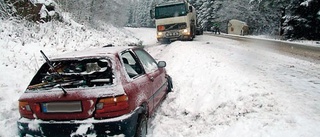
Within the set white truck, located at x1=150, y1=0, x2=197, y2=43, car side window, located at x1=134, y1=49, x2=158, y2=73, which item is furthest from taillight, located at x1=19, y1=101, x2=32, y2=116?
white truck, located at x1=150, y1=0, x2=197, y2=43

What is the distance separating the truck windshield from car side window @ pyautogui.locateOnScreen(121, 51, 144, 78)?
1418 cm

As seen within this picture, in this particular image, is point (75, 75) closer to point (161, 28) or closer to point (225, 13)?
point (161, 28)

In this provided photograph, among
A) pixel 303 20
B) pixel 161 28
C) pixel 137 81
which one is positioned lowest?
pixel 137 81

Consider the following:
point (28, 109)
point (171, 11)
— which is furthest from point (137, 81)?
point (171, 11)

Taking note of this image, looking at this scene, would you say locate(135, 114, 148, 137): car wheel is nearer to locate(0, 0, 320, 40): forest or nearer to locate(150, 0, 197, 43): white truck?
locate(0, 0, 320, 40): forest

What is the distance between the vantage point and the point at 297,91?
528 centimetres

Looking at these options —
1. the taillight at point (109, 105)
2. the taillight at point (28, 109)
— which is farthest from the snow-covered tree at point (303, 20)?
the taillight at point (28, 109)

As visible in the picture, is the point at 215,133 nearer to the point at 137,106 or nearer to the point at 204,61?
the point at 137,106

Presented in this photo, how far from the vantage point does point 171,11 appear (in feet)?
61.1

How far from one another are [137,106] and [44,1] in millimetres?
13811

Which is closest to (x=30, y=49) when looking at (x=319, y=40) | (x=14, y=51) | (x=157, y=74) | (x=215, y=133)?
(x=14, y=51)

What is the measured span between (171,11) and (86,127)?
641 inches

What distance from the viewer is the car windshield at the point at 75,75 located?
11.6 ft

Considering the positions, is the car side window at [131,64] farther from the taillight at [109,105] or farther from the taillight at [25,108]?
the taillight at [25,108]
